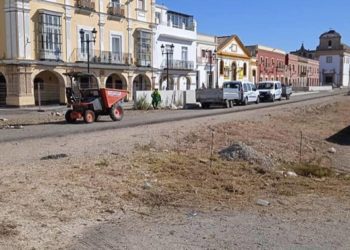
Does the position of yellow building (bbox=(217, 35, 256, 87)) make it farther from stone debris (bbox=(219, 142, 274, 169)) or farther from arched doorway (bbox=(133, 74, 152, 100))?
stone debris (bbox=(219, 142, 274, 169))

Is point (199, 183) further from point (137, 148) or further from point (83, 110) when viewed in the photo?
point (83, 110)

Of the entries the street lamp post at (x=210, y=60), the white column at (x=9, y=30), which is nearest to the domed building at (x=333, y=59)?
the street lamp post at (x=210, y=60)

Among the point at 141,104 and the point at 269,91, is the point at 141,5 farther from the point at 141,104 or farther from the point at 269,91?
the point at 141,104

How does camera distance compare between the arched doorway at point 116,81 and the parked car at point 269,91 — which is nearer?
the arched doorway at point 116,81

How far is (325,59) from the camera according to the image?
12888 cm

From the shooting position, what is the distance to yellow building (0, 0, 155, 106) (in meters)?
34.9

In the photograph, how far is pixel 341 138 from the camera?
22.5 meters

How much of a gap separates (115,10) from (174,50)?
11114mm

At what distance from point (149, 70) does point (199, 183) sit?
39287mm

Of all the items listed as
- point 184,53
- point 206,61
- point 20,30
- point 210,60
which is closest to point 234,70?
point 210,60

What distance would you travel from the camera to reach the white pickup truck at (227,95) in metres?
35.7

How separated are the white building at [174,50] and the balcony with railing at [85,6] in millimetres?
9669

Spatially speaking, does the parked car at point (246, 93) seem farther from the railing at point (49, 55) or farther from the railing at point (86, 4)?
the railing at point (49, 55)

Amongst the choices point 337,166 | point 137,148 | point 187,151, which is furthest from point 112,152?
point 337,166
